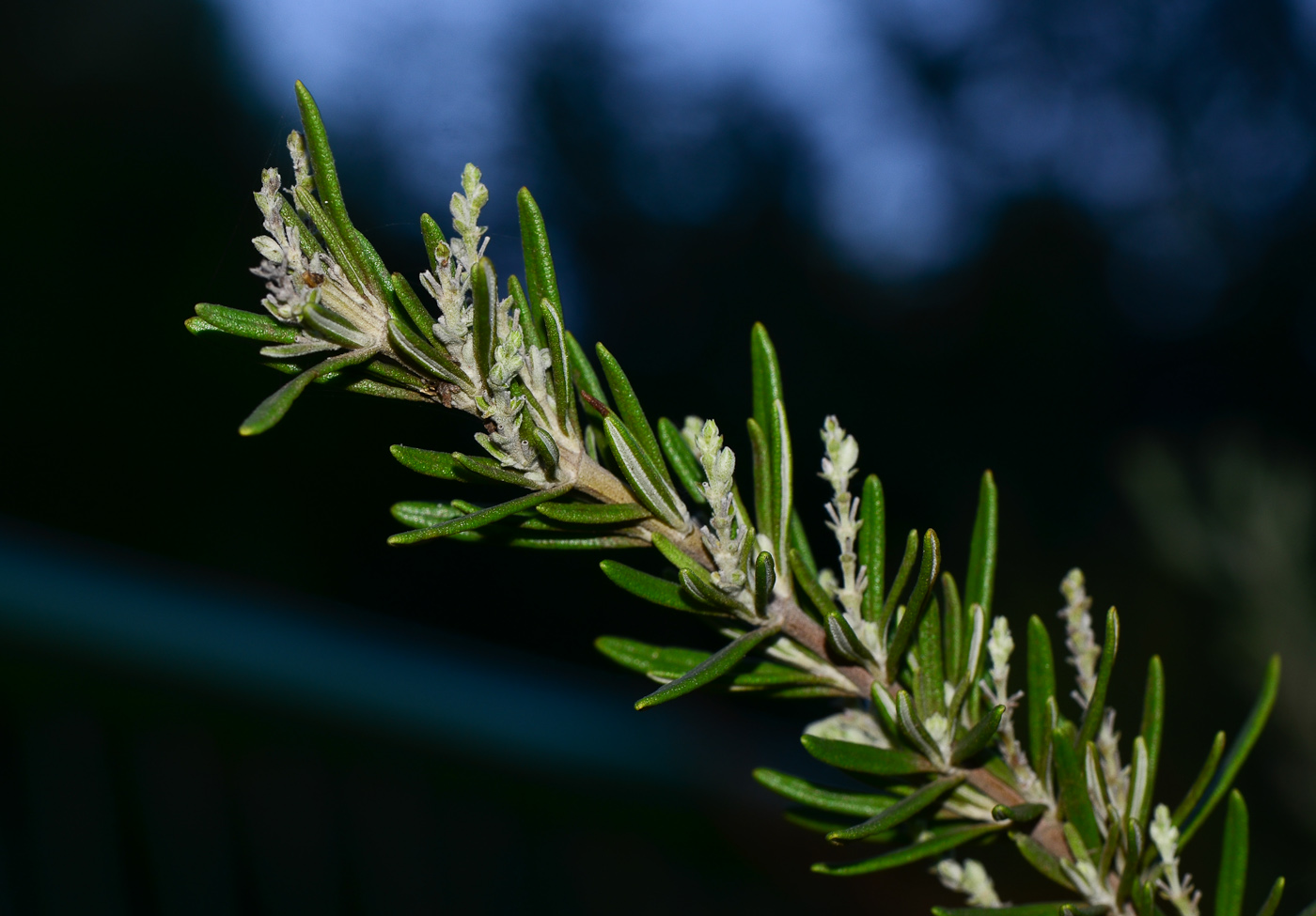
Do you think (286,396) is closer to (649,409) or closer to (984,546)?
(984,546)

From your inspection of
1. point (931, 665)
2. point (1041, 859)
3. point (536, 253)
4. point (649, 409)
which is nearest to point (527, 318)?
point (536, 253)

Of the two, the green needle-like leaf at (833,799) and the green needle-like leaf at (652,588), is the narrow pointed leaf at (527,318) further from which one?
the green needle-like leaf at (833,799)

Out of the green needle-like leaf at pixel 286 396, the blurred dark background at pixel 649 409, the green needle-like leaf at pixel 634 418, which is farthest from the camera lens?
the blurred dark background at pixel 649 409

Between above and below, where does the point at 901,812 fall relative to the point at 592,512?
below

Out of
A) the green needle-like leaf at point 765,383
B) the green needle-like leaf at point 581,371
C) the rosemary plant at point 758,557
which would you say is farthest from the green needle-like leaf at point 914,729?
the green needle-like leaf at point 581,371

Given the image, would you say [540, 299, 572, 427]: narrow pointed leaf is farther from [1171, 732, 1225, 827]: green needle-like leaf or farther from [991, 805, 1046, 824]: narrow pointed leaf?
[1171, 732, 1225, 827]: green needle-like leaf

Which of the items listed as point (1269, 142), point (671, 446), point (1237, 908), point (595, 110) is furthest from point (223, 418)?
point (1269, 142)

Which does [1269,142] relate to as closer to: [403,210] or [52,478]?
[403,210]
